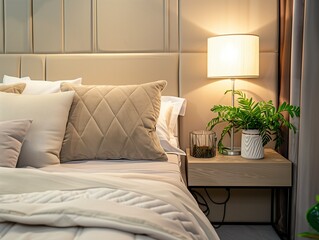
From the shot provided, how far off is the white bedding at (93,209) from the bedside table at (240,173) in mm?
740

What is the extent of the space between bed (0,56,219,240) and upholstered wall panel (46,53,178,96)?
0.32 feet

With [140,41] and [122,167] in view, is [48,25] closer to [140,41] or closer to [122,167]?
[140,41]

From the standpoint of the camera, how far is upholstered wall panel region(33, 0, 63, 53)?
2418mm

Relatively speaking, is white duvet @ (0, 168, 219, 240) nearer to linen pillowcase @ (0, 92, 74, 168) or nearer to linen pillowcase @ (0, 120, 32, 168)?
linen pillowcase @ (0, 120, 32, 168)

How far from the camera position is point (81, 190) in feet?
3.59

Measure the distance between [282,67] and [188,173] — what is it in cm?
96

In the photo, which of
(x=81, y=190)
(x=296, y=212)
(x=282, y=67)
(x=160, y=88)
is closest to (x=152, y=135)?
(x=160, y=88)

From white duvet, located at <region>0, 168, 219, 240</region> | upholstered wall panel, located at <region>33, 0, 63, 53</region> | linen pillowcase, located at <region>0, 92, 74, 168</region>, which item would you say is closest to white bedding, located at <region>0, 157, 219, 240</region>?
white duvet, located at <region>0, 168, 219, 240</region>

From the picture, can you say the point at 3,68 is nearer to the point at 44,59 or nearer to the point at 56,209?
the point at 44,59

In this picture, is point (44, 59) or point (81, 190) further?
point (44, 59)

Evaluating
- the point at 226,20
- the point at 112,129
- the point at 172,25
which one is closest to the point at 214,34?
the point at 226,20

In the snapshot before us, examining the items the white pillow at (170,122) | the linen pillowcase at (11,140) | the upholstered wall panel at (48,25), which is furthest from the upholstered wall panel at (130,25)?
the linen pillowcase at (11,140)

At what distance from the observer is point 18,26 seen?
2430 millimetres

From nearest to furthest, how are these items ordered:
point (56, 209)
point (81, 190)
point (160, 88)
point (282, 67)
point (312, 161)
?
point (56, 209) < point (81, 190) < point (312, 161) < point (160, 88) < point (282, 67)
